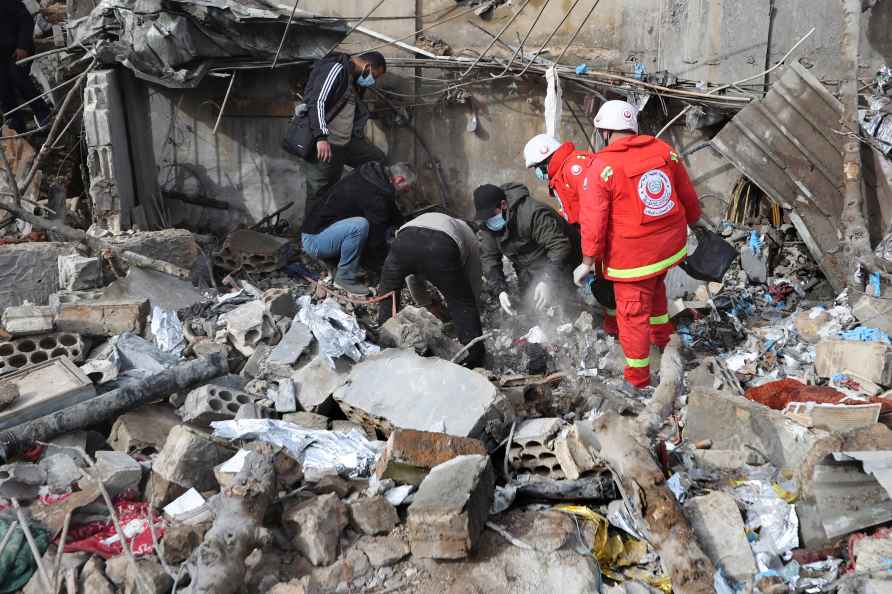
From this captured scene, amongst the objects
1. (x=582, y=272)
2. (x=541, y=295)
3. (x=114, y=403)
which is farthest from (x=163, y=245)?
(x=582, y=272)

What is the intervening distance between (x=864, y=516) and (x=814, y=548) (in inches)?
9.4

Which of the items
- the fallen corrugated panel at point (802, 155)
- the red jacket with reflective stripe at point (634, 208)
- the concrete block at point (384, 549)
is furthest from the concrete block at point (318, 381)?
the fallen corrugated panel at point (802, 155)

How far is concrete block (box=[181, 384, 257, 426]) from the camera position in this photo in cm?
413

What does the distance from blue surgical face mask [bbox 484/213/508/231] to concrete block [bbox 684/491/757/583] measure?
107 inches

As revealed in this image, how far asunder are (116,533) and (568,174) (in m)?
3.45

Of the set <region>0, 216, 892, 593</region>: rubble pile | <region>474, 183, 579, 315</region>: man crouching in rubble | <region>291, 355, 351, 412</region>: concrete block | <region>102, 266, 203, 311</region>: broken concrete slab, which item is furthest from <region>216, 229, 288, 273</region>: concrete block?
<region>291, 355, 351, 412</region>: concrete block

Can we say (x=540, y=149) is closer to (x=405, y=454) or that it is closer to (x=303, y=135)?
(x=303, y=135)

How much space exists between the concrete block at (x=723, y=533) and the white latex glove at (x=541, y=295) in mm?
2502

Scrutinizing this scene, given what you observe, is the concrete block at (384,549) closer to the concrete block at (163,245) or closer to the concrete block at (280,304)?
the concrete block at (280,304)

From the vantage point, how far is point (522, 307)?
20.0 ft

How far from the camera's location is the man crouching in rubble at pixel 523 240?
Answer: 18.4ft

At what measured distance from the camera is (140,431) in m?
3.99

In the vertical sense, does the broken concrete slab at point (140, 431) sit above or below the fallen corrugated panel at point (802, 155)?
below

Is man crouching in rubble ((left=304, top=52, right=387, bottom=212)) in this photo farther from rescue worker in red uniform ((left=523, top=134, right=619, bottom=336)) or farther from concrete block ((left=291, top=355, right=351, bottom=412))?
concrete block ((left=291, top=355, right=351, bottom=412))
